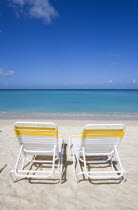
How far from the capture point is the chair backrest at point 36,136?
85.7 inches

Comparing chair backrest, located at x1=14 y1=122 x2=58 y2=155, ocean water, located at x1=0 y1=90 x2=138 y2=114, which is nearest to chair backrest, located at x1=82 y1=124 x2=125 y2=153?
chair backrest, located at x1=14 y1=122 x2=58 y2=155

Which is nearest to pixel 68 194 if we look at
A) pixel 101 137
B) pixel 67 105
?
pixel 101 137

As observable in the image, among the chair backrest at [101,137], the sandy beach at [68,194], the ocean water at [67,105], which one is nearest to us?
the sandy beach at [68,194]

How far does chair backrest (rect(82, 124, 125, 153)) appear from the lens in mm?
2168

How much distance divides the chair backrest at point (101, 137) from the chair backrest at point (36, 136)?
585 millimetres

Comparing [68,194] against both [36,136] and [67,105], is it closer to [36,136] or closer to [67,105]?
[36,136]

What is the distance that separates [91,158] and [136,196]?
1.33 metres

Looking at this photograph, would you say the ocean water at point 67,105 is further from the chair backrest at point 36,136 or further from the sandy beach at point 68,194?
the chair backrest at point 36,136

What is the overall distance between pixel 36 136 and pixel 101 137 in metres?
1.23

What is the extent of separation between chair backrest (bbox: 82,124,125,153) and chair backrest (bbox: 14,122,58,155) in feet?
1.92

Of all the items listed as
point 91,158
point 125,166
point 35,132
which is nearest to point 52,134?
point 35,132

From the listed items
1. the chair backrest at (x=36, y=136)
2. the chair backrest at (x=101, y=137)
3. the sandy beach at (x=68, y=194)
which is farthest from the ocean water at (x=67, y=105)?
the chair backrest at (x=36, y=136)

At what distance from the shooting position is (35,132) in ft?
7.29

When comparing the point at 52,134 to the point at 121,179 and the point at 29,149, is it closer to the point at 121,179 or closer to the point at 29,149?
the point at 29,149
